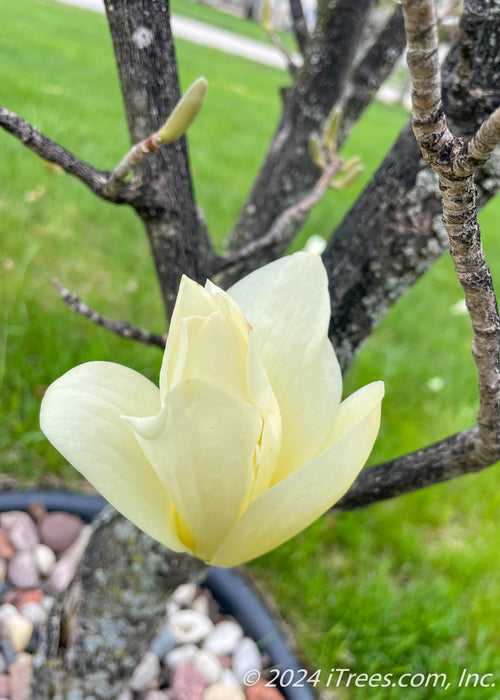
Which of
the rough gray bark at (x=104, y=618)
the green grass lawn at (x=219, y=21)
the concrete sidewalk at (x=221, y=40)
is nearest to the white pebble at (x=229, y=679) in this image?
the rough gray bark at (x=104, y=618)

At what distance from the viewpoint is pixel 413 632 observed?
1.11 metres

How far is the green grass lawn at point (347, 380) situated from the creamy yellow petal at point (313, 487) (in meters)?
0.74

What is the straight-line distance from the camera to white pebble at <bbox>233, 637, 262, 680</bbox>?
0.99m

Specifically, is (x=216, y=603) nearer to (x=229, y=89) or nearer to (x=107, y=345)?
(x=107, y=345)

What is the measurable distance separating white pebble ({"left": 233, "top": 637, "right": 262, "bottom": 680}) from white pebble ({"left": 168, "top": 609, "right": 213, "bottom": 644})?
66 millimetres

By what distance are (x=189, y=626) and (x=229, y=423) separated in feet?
Answer: 2.73

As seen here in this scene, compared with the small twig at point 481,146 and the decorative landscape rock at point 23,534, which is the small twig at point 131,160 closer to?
the small twig at point 481,146

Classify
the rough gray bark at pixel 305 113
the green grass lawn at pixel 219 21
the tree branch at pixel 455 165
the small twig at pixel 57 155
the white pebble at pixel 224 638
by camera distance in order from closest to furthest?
the tree branch at pixel 455 165 → the small twig at pixel 57 155 → the rough gray bark at pixel 305 113 → the white pebble at pixel 224 638 → the green grass lawn at pixel 219 21

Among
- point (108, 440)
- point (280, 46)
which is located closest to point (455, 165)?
point (108, 440)

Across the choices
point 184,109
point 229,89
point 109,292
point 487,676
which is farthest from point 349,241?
point 229,89

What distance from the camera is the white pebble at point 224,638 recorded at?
1.02m

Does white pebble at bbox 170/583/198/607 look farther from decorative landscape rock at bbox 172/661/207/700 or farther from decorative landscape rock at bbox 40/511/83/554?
decorative landscape rock at bbox 40/511/83/554

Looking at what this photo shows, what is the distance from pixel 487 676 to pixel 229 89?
4950 mm

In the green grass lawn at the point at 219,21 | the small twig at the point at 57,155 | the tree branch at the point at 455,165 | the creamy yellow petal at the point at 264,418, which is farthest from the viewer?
the green grass lawn at the point at 219,21
